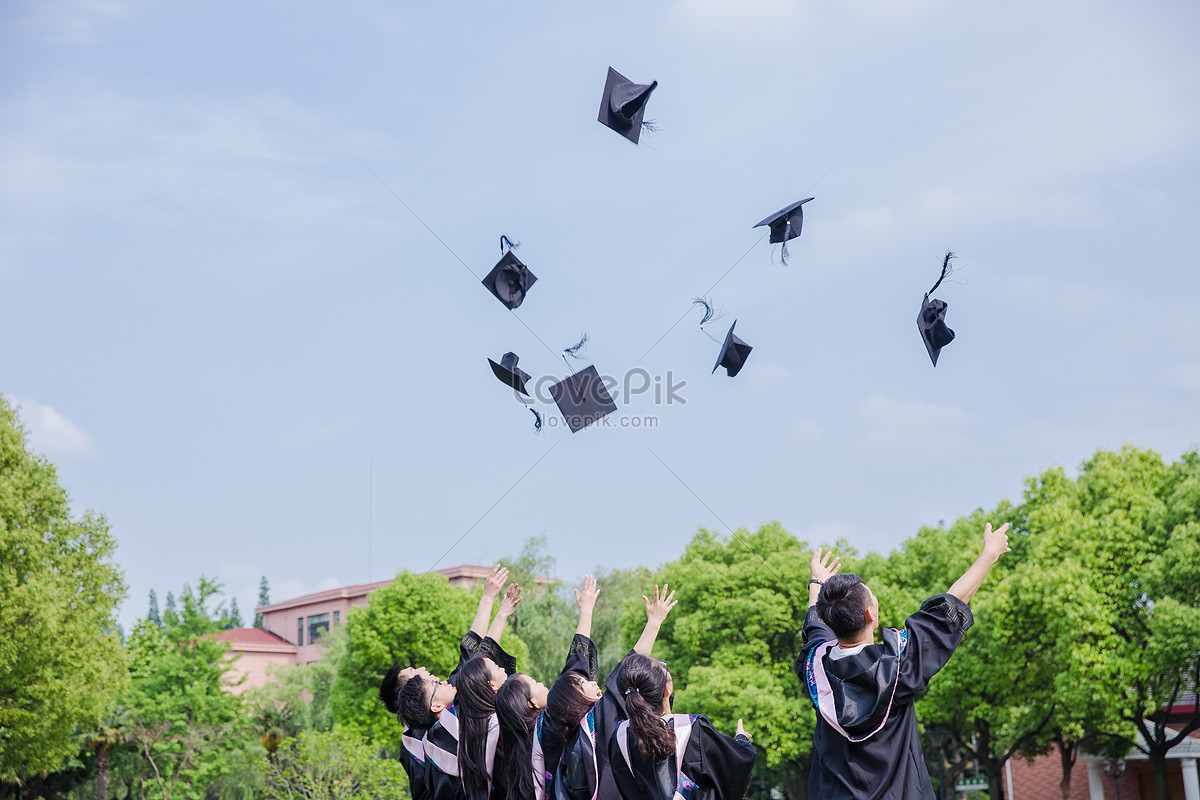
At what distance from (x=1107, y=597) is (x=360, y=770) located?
1223 cm

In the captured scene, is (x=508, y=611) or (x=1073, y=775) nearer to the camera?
(x=508, y=611)

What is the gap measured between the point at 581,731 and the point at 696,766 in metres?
0.47

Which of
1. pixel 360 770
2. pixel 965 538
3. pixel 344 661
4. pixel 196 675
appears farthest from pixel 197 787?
pixel 965 538

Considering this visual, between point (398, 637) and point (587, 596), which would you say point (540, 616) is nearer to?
point (398, 637)

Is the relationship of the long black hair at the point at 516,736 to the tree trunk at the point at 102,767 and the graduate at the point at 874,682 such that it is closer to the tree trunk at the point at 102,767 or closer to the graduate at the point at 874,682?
the graduate at the point at 874,682

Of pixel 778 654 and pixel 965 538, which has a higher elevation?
pixel 965 538

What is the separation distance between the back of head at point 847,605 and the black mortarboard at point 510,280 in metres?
5.28

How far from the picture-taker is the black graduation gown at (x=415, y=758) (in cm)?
473

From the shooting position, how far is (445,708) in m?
4.66

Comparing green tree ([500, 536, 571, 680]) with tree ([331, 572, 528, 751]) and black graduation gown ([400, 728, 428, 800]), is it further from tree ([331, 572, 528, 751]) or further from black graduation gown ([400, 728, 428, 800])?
black graduation gown ([400, 728, 428, 800])

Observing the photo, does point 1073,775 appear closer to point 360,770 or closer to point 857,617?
point 360,770

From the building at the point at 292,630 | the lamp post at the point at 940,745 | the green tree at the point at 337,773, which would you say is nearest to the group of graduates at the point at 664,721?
the green tree at the point at 337,773

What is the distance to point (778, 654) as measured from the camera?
22.0 meters

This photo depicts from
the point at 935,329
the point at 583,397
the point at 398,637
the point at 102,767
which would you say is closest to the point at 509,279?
the point at 583,397
